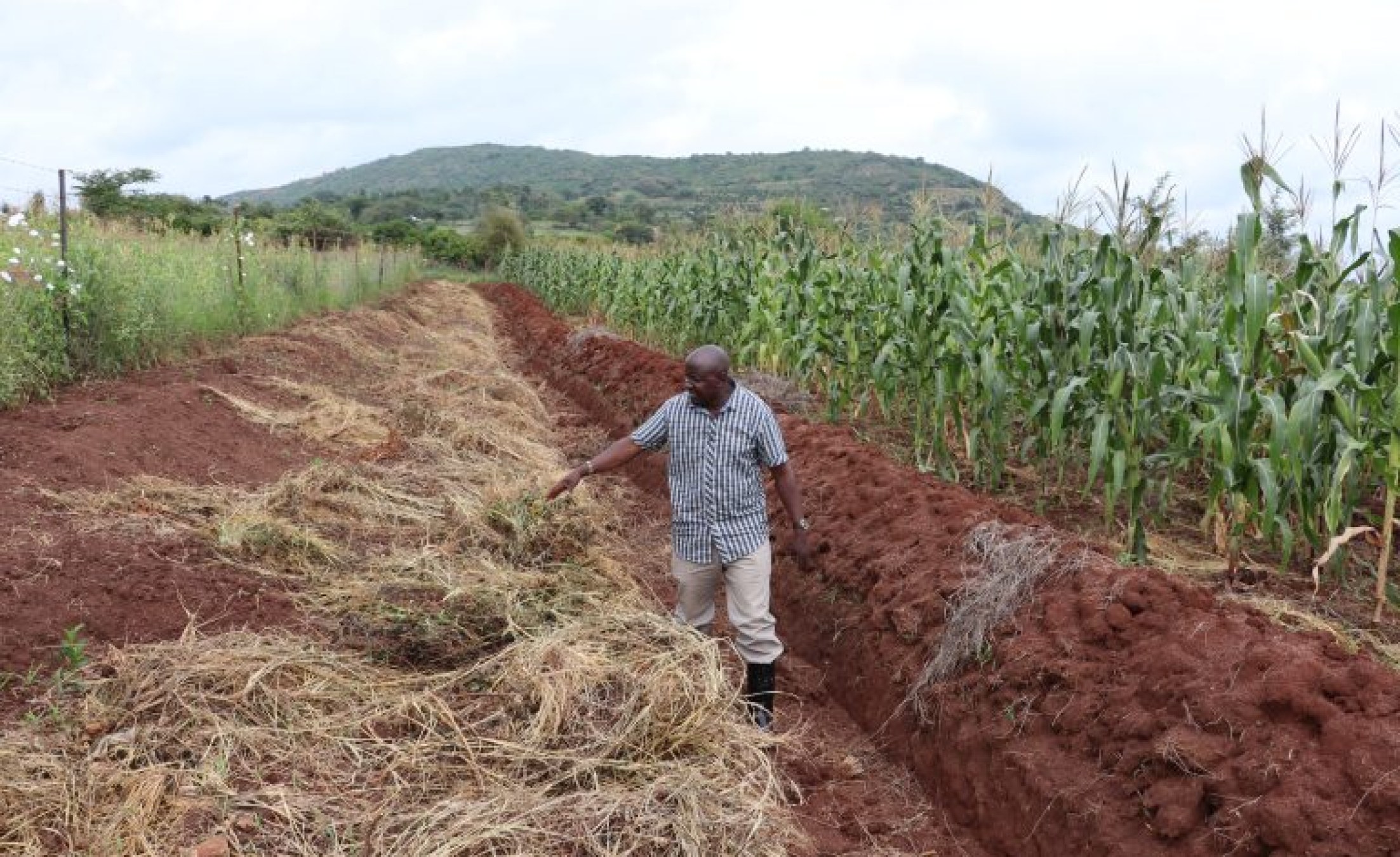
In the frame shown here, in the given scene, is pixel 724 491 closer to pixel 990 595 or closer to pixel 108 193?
pixel 990 595

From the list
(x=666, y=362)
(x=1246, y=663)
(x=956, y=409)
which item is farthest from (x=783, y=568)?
(x=666, y=362)

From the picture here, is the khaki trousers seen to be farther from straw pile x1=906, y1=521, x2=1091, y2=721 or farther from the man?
straw pile x1=906, y1=521, x2=1091, y2=721

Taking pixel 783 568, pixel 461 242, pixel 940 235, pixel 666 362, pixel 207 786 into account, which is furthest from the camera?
A: pixel 461 242

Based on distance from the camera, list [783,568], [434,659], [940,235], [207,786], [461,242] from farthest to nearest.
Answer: [461,242], [940,235], [783,568], [434,659], [207,786]

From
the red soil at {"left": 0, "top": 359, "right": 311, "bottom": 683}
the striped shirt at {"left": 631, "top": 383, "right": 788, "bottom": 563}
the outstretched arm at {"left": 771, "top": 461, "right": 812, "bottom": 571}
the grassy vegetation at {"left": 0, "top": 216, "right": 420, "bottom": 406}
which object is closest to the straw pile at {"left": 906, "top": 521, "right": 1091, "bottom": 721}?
the outstretched arm at {"left": 771, "top": 461, "right": 812, "bottom": 571}

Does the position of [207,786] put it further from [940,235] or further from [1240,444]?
[940,235]

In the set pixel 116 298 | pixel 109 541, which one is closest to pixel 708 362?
pixel 109 541

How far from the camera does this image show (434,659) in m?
4.55

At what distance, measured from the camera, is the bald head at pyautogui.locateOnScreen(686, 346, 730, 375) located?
4676 mm

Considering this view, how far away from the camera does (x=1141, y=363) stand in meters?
6.14

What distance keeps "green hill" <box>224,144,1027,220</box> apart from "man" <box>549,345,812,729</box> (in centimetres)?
1604

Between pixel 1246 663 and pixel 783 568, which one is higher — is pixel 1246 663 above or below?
above

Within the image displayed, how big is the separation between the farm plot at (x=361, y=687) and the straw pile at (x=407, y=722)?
1cm

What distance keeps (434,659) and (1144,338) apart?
4416 mm
